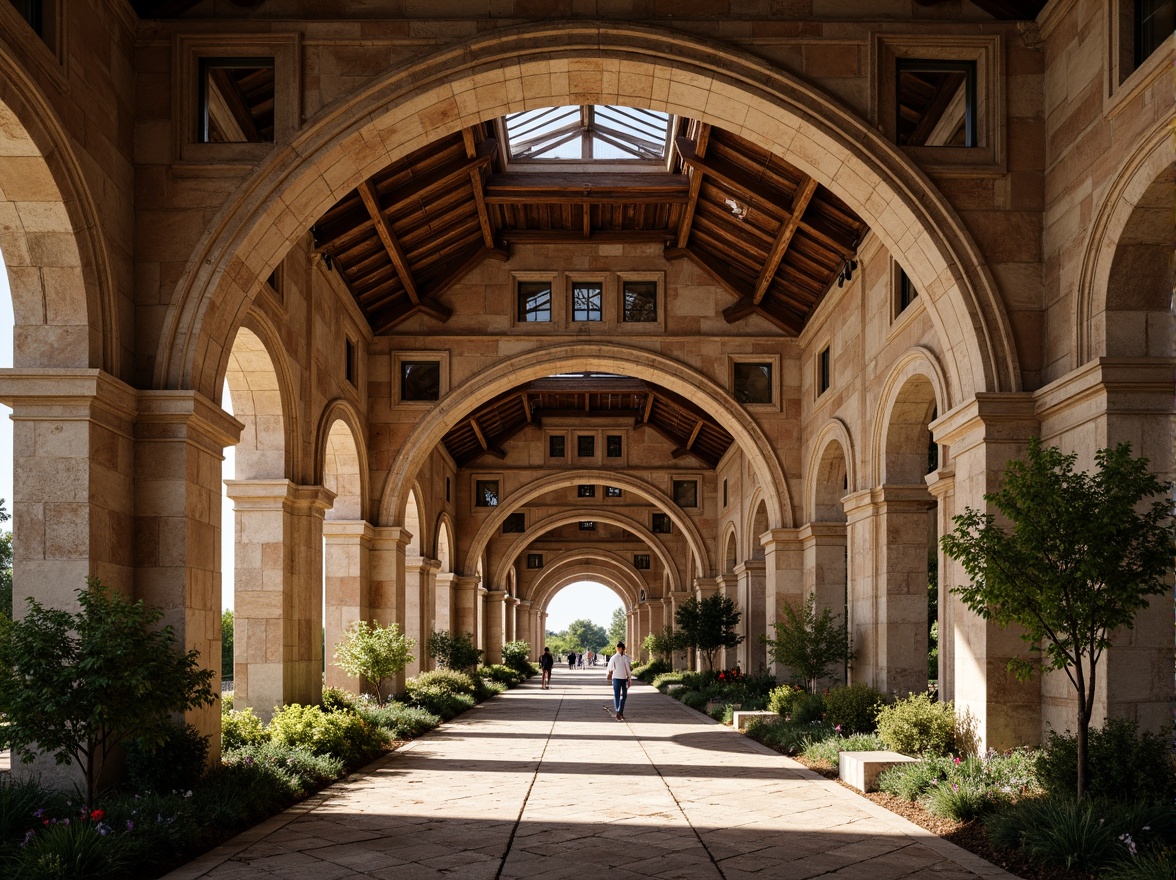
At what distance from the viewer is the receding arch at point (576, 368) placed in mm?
19781

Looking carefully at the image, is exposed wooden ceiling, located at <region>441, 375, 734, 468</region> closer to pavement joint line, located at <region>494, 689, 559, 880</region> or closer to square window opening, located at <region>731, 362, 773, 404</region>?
square window opening, located at <region>731, 362, 773, 404</region>

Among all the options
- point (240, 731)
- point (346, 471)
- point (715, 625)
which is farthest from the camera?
point (715, 625)

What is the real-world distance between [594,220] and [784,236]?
4412 mm

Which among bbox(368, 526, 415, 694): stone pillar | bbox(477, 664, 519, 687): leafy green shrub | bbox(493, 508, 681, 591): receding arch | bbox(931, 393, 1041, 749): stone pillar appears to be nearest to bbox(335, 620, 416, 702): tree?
bbox(368, 526, 415, 694): stone pillar

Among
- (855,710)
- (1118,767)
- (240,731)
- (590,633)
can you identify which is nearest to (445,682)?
(855,710)

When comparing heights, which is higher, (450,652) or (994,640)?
(994,640)

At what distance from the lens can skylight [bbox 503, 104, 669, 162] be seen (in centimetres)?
1722

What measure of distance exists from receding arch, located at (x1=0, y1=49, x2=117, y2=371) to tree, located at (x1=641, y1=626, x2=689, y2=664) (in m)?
20.3

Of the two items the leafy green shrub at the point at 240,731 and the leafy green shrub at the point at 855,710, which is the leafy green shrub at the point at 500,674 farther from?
the leafy green shrub at the point at 240,731

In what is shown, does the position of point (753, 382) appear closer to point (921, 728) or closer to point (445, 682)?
point (445, 682)

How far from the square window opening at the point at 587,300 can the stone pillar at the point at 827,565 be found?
534cm

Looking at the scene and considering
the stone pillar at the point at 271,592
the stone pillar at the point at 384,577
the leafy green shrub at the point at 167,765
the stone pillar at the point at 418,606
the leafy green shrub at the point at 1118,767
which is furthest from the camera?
the stone pillar at the point at 418,606

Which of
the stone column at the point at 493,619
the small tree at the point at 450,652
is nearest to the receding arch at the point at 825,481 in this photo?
the small tree at the point at 450,652

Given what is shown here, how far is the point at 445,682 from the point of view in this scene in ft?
72.9
